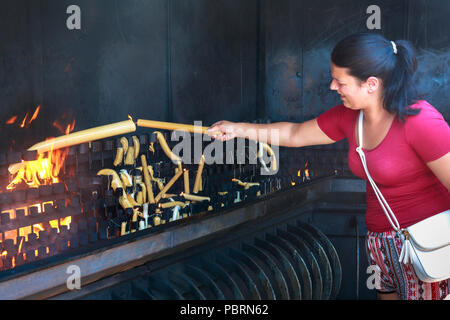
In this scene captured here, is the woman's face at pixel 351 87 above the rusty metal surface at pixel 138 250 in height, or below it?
above

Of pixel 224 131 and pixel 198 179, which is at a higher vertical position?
pixel 224 131

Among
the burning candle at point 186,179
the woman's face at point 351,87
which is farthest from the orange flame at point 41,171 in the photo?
the woman's face at point 351,87

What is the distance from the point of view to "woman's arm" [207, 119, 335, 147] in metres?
2.51

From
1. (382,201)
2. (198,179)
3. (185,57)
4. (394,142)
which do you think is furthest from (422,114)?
(185,57)

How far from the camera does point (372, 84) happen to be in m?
2.08

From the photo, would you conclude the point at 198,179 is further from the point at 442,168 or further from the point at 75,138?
the point at 442,168

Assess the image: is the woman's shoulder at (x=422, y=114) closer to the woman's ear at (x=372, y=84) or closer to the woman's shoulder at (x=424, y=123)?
the woman's shoulder at (x=424, y=123)

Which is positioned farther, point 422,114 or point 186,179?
point 186,179

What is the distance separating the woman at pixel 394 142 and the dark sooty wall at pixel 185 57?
82.4 inches

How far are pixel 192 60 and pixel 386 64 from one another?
278 cm

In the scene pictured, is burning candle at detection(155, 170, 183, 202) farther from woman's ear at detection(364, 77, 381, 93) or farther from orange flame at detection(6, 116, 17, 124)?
woman's ear at detection(364, 77, 381, 93)

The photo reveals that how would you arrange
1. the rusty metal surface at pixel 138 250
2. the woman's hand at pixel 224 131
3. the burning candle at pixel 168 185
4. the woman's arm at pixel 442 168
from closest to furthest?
the woman's arm at pixel 442 168
the rusty metal surface at pixel 138 250
the woman's hand at pixel 224 131
the burning candle at pixel 168 185

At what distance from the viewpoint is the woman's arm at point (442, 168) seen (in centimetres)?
194
